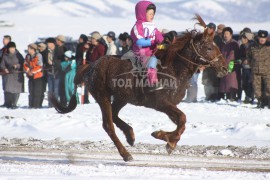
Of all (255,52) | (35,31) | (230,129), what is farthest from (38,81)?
(35,31)

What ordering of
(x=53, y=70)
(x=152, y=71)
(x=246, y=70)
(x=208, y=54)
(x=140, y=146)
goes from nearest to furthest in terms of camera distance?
(x=208, y=54) < (x=152, y=71) < (x=140, y=146) < (x=246, y=70) < (x=53, y=70)

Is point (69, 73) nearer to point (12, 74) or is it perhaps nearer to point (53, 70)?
point (53, 70)

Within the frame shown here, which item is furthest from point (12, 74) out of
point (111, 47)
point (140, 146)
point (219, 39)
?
point (140, 146)

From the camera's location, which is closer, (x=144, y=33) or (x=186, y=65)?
(x=186, y=65)

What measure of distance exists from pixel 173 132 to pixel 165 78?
0.90 meters

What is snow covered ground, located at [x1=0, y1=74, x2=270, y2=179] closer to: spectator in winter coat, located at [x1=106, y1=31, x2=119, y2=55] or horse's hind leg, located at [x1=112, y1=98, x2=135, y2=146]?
horse's hind leg, located at [x1=112, y1=98, x2=135, y2=146]

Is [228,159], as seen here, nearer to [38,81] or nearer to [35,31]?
[38,81]

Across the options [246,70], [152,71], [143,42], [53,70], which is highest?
[143,42]

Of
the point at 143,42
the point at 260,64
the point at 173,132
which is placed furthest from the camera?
the point at 260,64

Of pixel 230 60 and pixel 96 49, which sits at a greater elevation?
pixel 96 49

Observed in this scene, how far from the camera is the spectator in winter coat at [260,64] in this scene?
18.7 meters

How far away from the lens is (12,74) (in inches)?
858

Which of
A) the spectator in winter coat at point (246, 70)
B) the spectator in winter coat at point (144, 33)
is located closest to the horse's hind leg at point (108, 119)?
the spectator in winter coat at point (144, 33)

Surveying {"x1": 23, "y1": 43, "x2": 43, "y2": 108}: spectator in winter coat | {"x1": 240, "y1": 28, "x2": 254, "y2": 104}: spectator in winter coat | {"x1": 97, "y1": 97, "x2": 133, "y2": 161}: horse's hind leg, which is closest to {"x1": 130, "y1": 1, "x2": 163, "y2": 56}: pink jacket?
{"x1": 97, "y1": 97, "x2": 133, "y2": 161}: horse's hind leg
